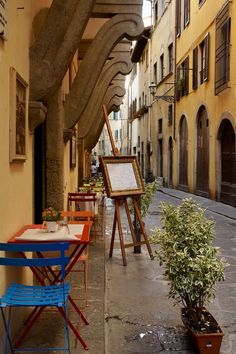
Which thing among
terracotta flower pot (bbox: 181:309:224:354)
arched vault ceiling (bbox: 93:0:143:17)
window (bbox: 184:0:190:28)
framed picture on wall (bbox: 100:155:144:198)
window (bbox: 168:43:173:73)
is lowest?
terracotta flower pot (bbox: 181:309:224:354)

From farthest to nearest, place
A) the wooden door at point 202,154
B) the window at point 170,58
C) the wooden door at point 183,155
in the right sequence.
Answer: the window at point 170,58
the wooden door at point 183,155
the wooden door at point 202,154

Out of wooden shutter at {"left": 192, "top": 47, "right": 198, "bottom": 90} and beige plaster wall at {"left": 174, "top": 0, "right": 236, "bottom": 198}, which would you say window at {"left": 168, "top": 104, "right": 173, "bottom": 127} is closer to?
beige plaster wall at {"left": 174, "top": 0, "right": 236, "bottom": 198}

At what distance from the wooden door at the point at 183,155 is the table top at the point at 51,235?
59.2ft

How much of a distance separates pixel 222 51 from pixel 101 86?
5610 millimetres

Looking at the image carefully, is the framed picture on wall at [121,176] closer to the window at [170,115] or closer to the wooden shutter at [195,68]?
the wooden shutter at [195,68]

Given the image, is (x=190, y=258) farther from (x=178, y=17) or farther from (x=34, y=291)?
(x=178, y=17)

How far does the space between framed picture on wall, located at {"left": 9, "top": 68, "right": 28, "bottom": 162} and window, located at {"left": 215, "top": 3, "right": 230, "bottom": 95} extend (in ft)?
38.0

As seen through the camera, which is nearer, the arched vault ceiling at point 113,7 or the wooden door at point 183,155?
the arched vault ceiling at point 113,7

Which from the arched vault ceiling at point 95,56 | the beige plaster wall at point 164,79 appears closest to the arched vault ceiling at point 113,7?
the arched vault ceiling at point 95,56

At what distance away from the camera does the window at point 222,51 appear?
1480cm

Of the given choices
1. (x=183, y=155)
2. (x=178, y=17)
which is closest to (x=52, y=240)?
(x=183, y=155)

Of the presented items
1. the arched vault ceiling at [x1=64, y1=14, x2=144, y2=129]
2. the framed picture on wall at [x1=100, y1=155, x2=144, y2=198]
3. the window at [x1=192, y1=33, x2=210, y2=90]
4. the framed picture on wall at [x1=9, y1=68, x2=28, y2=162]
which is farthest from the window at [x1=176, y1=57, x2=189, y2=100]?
the framed picture on wall at [x1=9, y1=68, x2=28, y2=162]

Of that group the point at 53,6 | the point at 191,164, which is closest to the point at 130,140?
the point at 191,164

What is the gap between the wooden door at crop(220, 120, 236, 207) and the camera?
592 inches
